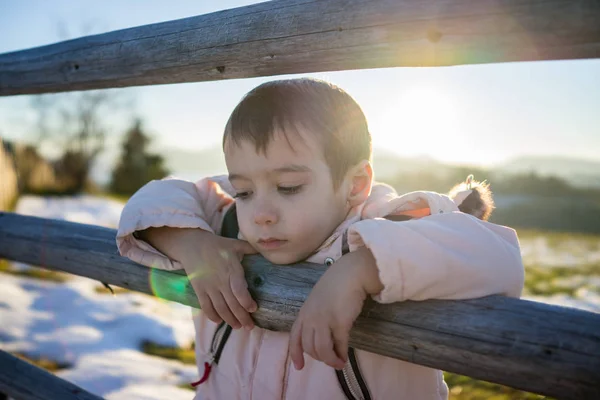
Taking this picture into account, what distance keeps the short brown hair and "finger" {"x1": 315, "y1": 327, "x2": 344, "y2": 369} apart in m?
0.53

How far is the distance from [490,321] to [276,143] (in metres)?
0.70

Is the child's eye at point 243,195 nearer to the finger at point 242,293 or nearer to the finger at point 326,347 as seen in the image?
Answer: the finger at point 242,293

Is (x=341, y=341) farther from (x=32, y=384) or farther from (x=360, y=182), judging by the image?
(x=32, y=384)

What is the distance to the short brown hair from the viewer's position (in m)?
1.34

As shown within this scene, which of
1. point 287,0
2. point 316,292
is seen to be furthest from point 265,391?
point 287,0

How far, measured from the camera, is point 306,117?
1349 mm

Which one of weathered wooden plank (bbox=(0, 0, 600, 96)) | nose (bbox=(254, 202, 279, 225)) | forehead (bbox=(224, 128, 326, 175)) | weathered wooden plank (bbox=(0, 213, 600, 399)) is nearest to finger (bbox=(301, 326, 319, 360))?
weathered wooden plank (bbox=(0, 213, 600, 399))

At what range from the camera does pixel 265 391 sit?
1.36m

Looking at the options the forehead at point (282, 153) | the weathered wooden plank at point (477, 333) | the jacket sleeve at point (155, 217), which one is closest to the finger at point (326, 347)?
the weathered wooden plank at point (477, 333)

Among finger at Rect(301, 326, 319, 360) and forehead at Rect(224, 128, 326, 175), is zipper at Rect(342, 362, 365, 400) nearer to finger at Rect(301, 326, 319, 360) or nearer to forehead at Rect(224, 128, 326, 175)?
finger at Rect(301, 326, 319, 360)

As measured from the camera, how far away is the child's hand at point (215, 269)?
4.14ft

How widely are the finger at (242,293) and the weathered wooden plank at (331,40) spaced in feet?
1.90

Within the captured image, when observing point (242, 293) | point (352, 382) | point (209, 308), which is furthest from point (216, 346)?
point (352, 382)

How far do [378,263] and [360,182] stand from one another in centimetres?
58
